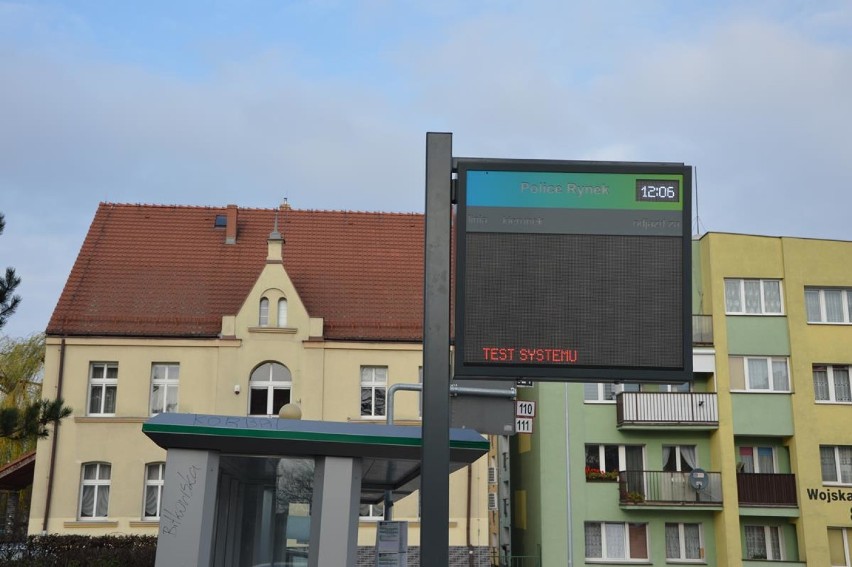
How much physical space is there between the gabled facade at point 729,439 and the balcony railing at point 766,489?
1.3 inches

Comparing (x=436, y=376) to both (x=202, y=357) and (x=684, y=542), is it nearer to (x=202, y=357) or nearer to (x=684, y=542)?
(x=202, y=357)

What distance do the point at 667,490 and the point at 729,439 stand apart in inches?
113

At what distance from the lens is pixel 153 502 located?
30609 mm

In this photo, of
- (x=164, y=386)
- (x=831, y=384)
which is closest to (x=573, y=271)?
(x=164, y=386)

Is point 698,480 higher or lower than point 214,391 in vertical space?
lower

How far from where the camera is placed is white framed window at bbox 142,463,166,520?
30.5 metres

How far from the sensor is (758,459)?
3381 centimetres

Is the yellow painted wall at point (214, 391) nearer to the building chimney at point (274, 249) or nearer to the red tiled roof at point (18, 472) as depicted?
Result: the building chimney at point (274, 249)

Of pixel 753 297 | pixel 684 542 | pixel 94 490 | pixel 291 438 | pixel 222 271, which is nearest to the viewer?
pixel 291 438

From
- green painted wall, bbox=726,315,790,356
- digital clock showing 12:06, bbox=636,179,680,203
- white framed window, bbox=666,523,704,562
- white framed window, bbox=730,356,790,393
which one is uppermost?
green painted wall, bbox=726,315,790,356

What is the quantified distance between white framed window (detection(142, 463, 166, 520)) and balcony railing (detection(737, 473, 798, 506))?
19.2 metres

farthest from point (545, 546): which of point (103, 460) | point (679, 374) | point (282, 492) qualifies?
point (679, 374)

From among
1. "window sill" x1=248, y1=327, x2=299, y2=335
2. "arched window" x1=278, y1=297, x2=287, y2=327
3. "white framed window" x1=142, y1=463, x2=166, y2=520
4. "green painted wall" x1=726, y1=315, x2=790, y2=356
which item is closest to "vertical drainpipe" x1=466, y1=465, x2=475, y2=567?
"window sill" x1=248, y1=327, x2=299, y2=335

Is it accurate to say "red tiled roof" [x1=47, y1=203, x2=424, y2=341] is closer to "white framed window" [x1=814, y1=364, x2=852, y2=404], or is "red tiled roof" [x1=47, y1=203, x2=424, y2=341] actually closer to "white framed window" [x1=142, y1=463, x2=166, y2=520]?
"white framed window" [x1=142, y1=463, x2=166, y2=520]
